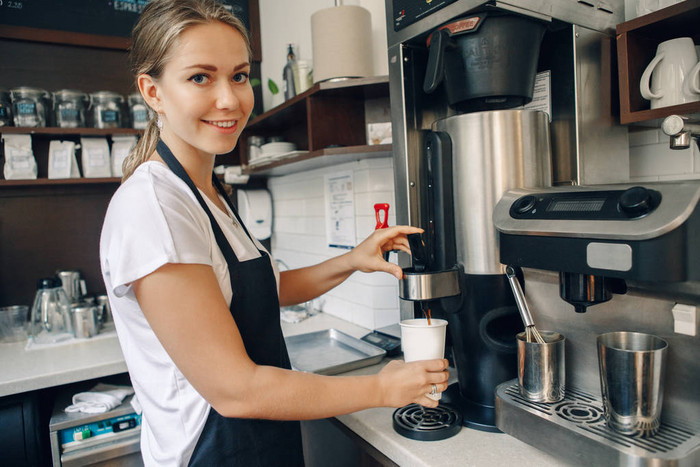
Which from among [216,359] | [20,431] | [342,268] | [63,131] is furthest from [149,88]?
[63,131]

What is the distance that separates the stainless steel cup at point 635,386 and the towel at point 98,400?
1751mm

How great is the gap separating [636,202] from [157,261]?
74 centimetres

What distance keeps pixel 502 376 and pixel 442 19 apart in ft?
2.58

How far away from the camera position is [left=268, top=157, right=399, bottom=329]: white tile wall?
6.52ft

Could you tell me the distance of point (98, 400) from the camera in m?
1.90

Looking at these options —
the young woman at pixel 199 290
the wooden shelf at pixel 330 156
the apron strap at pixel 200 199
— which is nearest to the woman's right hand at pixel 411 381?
the young woman at pixel 199 290

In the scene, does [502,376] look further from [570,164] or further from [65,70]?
[65,70]

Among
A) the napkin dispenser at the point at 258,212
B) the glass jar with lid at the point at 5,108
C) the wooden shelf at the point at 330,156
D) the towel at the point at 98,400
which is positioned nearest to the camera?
the wooden shelf at the point at 330,156

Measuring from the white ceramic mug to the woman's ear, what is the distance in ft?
3.46

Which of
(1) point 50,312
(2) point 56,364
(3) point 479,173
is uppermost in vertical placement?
(3) point 479,173

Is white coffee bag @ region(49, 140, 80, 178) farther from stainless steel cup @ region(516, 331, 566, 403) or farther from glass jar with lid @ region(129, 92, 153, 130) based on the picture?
stainless steel cup @ region(516, 331, 566, 403)

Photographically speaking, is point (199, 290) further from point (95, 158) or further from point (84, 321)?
point (95, 158)

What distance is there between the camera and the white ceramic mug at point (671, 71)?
43.1 inches

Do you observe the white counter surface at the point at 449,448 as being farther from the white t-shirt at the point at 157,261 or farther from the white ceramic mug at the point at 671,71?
the white ceramic mug at the point at 671,71
